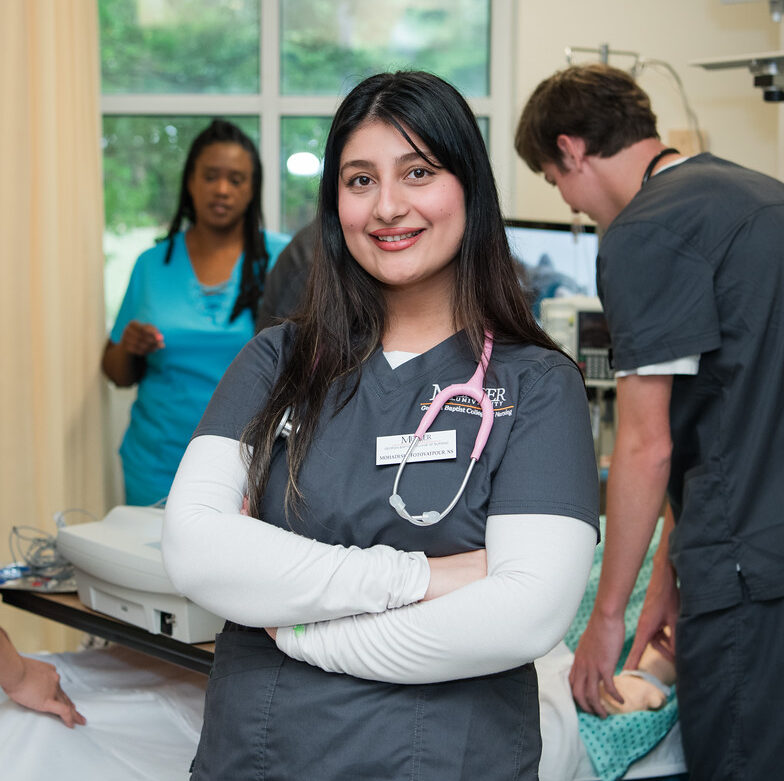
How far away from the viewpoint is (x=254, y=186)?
9.48 ft

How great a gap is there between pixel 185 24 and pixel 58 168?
157cm

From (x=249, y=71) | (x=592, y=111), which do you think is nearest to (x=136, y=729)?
(x=592, y=111)

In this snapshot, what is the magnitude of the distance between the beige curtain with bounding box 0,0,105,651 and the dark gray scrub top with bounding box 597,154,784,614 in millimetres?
1645

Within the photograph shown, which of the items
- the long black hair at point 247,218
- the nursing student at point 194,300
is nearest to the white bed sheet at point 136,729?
the nursing student at point 194,300

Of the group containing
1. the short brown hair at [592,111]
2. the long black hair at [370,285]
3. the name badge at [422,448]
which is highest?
the short brown hair at [592,111]

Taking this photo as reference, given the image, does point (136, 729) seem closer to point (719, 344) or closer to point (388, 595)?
point (388, 595)

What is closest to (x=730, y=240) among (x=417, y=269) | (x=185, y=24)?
A: (x=417, y=269)

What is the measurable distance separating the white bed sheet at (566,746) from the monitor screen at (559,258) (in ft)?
7.32

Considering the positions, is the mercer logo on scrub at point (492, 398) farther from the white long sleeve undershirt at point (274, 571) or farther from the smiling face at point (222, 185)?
the smiling face at point (222, 185)

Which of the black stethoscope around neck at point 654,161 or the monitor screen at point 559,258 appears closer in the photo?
the black stethoscope around neck at point 654,161

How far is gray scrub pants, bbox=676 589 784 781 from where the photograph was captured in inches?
58.7

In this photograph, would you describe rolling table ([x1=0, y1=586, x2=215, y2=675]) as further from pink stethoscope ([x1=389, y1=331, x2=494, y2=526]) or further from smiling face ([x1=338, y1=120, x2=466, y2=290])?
smiling face ([x1=338, y1=120, x2=466, y2=290])

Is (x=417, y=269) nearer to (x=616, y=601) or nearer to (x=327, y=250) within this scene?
(x=327, y=250)

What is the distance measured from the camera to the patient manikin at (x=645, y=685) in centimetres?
173
